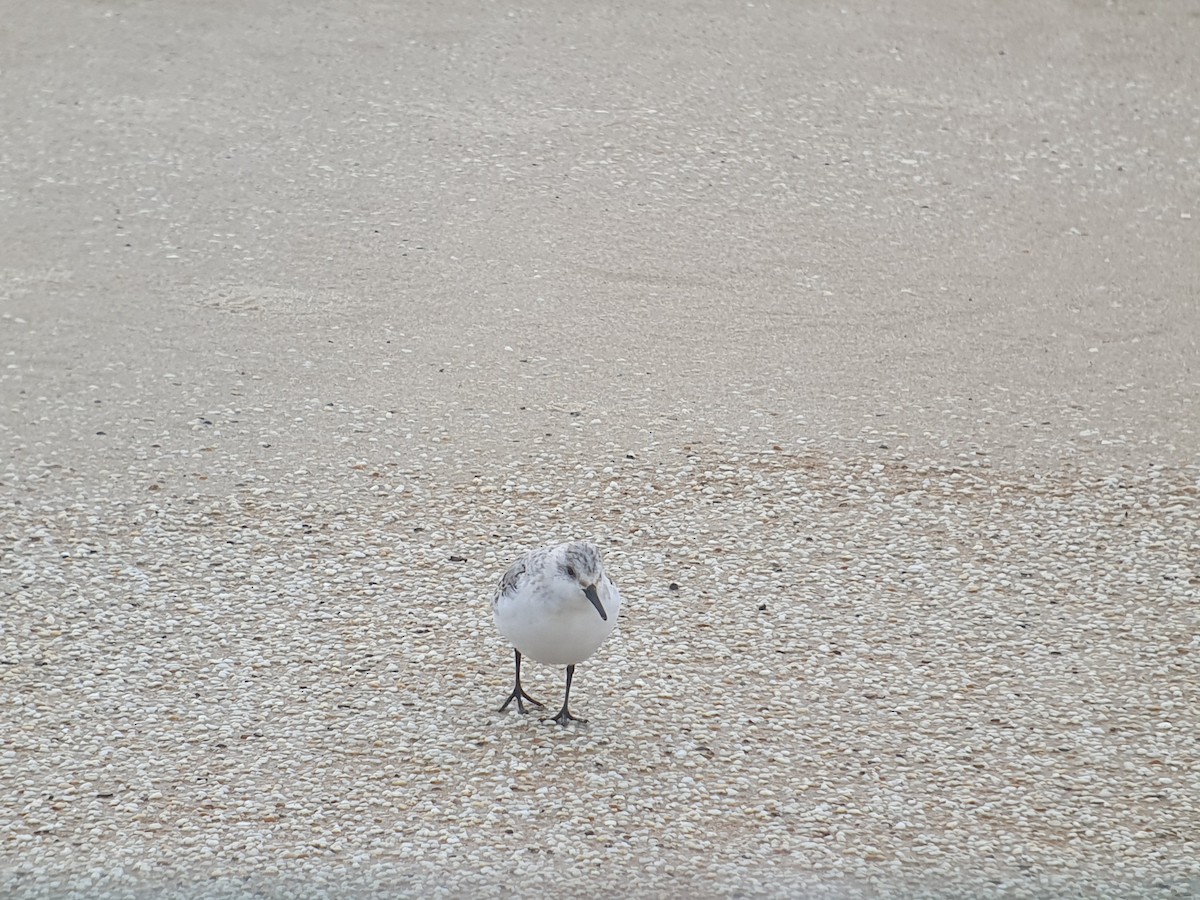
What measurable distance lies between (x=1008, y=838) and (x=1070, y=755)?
46 centimetres

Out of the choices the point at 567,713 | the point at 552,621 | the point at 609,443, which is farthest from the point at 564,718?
the point at 609,443

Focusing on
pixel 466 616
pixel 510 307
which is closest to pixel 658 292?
pixel 510 307

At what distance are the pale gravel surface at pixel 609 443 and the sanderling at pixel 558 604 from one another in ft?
1.11

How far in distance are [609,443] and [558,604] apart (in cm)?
204

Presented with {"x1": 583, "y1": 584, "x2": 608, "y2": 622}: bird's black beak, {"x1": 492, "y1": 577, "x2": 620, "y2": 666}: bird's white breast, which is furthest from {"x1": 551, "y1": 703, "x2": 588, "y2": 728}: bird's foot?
{"x1": 583, "y1": 584, "x2": 608, "y2": 622}: bird's black beak

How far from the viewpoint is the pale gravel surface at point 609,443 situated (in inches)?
144

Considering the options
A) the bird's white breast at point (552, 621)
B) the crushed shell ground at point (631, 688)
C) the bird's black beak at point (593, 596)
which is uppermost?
the bird's black beak at point (593, 596)

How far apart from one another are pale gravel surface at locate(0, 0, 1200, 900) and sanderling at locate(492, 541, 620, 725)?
339 millimetres

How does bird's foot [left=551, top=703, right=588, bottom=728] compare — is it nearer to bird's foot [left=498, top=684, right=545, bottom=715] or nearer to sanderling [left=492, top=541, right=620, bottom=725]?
bird's foot [left=498, top=684, right=545, bottom=715]

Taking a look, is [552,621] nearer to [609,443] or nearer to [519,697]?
[519,697]

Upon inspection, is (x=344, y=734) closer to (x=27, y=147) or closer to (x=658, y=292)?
(x=658, y=292)

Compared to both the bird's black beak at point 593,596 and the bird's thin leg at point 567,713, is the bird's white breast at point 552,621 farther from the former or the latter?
the bird's thin leg at point 567,713

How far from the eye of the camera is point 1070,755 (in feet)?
12.9

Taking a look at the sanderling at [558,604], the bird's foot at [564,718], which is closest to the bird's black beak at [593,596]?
the sanderling at [558,604]
